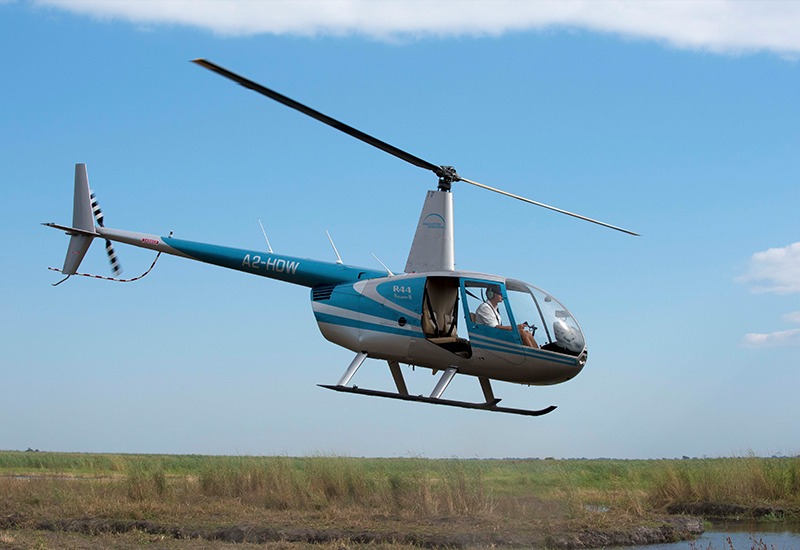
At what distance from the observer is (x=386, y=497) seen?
1759 centimetres

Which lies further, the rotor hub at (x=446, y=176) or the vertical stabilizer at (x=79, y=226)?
the vertical stabilizer at (x=79, y=226)

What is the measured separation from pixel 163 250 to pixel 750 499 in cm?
1865

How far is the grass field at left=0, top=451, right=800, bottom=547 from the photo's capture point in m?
15.2

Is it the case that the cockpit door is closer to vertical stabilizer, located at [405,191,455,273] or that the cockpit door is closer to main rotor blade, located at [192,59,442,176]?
vertical stabilizer, located at [405,191,455,273]

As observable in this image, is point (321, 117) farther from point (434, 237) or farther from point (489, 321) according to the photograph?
point (489, 321)

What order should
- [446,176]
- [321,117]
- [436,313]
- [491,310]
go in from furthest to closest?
1. [446,176]
2. [436,313]
3. [491,310]
4. [321,117]

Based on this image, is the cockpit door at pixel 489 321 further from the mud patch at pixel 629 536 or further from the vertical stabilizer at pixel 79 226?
the vertical stabilizer at pixel 79 226

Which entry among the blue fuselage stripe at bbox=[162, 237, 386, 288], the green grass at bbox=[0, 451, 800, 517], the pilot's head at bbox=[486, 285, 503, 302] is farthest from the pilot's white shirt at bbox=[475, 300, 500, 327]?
the green grass at bbox=[0, 451, 800, 517]

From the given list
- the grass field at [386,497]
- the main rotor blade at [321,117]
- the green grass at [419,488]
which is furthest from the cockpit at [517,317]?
the green grass at [419,488]

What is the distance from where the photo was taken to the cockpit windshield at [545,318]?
34.3 ft

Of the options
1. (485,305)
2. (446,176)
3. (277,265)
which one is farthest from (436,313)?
(277,265)

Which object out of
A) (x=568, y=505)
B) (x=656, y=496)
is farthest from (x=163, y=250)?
(x=656, y=496)

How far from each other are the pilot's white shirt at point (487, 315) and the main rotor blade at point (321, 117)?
2.93 m

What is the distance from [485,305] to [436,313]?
1.08 metres
